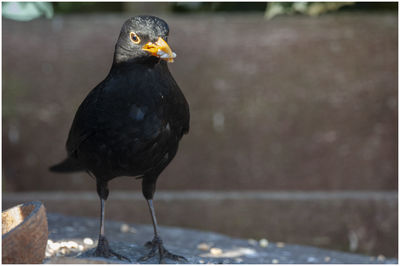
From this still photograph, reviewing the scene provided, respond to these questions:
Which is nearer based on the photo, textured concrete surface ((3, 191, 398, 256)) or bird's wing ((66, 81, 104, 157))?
bird's wing ((66, 81, 104, 157))

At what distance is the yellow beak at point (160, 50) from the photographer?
2754 mm

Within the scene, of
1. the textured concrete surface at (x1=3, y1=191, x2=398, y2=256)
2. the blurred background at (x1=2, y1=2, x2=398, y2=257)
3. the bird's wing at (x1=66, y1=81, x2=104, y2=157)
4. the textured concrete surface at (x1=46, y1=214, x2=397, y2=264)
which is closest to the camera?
the bird's wing at (x1=66, y1=81, x2=104, y2=157)

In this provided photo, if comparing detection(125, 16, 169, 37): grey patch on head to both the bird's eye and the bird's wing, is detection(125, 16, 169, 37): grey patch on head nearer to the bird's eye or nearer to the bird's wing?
the bird's eye

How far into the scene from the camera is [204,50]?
5164mm

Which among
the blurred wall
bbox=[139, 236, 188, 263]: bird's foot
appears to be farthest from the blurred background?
bbox=[139, 236, 188, 263]: bird's foot

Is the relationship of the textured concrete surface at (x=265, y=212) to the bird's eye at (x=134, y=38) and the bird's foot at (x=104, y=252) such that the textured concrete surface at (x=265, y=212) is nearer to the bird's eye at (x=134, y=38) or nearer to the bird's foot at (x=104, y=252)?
the bird's foot at (x=104, y=252)

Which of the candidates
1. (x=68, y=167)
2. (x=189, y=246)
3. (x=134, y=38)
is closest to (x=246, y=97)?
(x=189, y=246)

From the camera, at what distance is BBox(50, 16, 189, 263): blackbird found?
2873 mm

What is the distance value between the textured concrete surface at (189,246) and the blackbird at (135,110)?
1.52 ft

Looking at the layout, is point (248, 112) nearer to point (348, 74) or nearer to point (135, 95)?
point (348, 74)

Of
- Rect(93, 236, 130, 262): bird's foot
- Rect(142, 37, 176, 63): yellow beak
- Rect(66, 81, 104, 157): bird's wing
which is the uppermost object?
Rect(142, 37, 176, 63): yellow beak

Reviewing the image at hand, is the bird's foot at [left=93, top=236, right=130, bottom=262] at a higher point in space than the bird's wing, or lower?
lower

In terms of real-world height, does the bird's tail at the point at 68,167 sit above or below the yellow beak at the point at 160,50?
below

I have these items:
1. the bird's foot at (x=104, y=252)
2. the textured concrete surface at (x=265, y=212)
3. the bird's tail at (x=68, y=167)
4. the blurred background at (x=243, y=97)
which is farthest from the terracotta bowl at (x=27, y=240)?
the blurred background at (x=243, y=97)
